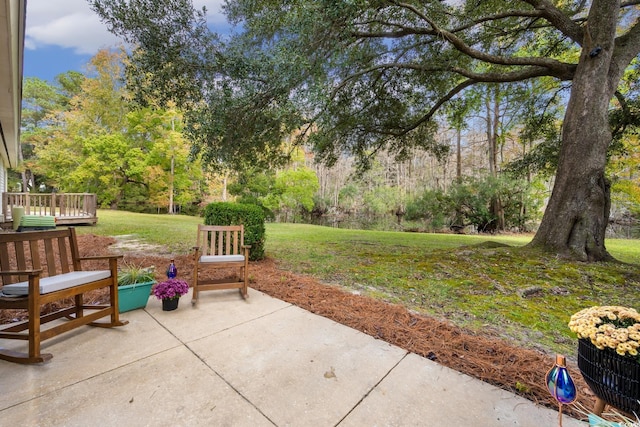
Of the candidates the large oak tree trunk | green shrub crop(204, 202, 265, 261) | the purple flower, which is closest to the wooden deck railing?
green shrub crop(204, 202, 265, 261)

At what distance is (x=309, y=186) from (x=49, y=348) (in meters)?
16.5

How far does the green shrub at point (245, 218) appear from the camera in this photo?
4996mm

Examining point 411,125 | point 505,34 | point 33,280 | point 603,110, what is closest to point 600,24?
point 603,110

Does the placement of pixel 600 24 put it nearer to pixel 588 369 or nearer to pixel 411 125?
pixel 411 125

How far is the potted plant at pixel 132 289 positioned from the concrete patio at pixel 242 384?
1.18ft

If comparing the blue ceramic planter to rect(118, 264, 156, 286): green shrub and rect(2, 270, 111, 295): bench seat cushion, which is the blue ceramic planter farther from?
rect(2, 270, 111, 295): bench seat cushion

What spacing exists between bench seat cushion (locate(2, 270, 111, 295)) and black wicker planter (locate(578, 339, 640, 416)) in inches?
131

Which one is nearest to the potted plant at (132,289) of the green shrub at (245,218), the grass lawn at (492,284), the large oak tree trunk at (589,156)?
the green shrub at (245,218)

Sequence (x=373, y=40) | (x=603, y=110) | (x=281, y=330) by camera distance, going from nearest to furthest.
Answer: (x=281, y=330) → (x=603, y=110) → (x=373, y=40)

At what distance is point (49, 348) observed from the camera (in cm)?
209

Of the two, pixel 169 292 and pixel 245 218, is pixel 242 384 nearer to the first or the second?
pixel 169 292

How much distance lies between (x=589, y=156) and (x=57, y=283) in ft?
25.5

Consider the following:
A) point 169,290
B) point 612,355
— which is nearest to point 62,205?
point 169,290

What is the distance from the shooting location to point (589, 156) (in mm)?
4984
